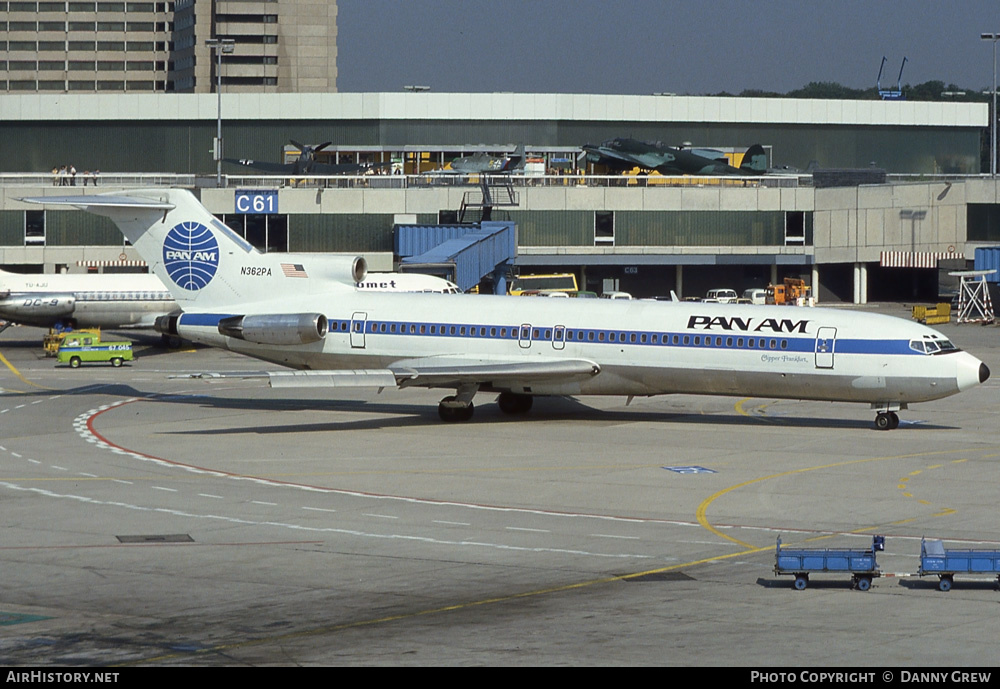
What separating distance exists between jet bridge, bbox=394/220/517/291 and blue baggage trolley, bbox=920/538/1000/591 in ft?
179

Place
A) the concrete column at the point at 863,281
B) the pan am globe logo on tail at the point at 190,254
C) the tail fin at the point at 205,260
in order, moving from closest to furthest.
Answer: the tail fin at the point at 205,260
the pan am globe logo on tail at the point at 190,254
the concrete column at the point at 863,281

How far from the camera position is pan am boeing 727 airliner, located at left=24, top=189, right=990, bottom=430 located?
39.8 metres

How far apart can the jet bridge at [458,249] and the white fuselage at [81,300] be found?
1410cm

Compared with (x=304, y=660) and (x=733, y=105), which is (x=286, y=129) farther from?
(x=304, y=660)

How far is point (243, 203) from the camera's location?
8888cm

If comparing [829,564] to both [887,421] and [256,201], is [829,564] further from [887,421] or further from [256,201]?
[256,201]

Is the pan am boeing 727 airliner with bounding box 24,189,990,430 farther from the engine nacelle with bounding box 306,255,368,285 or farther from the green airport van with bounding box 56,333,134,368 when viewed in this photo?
the green airport van with bounding box 56,333,134,368

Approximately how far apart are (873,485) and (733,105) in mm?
105335

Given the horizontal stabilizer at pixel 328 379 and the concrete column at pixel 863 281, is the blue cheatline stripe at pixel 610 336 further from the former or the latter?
the concrete column at pixel 863 281

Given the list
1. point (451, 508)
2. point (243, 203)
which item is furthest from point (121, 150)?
point (451, 508)

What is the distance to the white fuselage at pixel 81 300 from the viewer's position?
67875 mm

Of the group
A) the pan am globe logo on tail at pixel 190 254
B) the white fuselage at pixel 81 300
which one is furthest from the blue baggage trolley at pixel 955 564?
the white fuselage at pixel 81 300

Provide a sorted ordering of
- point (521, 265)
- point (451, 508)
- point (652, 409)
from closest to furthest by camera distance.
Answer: point (451, 508), point (652, 409), point (521, 265)

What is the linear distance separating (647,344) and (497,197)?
53955 mm
